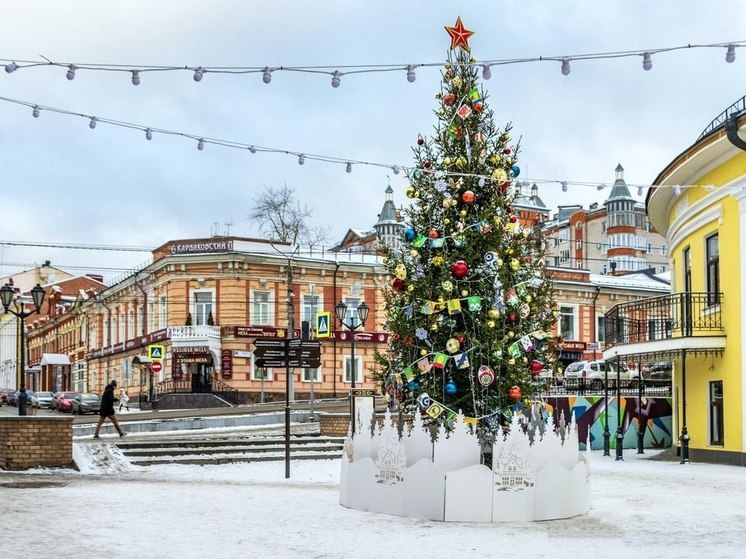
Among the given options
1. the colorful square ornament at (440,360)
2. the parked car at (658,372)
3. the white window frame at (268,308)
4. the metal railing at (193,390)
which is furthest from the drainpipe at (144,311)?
the colorful square ornament at (440,360)

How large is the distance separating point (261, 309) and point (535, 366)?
39271 millimetres

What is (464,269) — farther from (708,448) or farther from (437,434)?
(708,448)

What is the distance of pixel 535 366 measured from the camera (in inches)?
530

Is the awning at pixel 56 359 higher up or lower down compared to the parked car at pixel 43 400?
higher up

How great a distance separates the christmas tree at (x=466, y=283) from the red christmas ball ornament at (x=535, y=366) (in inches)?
0.5

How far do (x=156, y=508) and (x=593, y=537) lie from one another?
5467 mm

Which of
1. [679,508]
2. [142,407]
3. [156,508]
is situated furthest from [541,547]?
[142,407]

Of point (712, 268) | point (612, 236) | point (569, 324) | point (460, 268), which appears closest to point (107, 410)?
point (460, 268)

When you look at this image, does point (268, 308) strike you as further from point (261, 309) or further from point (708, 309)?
point (708, 309)

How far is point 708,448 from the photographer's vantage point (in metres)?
22.2

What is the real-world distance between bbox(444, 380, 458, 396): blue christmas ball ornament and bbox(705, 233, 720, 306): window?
10.7 meters

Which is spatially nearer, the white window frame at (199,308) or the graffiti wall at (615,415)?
Answer: the graffiti wall at (615,415)

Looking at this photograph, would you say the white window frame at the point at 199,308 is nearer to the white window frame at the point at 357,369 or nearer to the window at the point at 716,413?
the white window frame at the point at 357,369

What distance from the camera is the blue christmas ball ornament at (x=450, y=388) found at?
43.0ft
